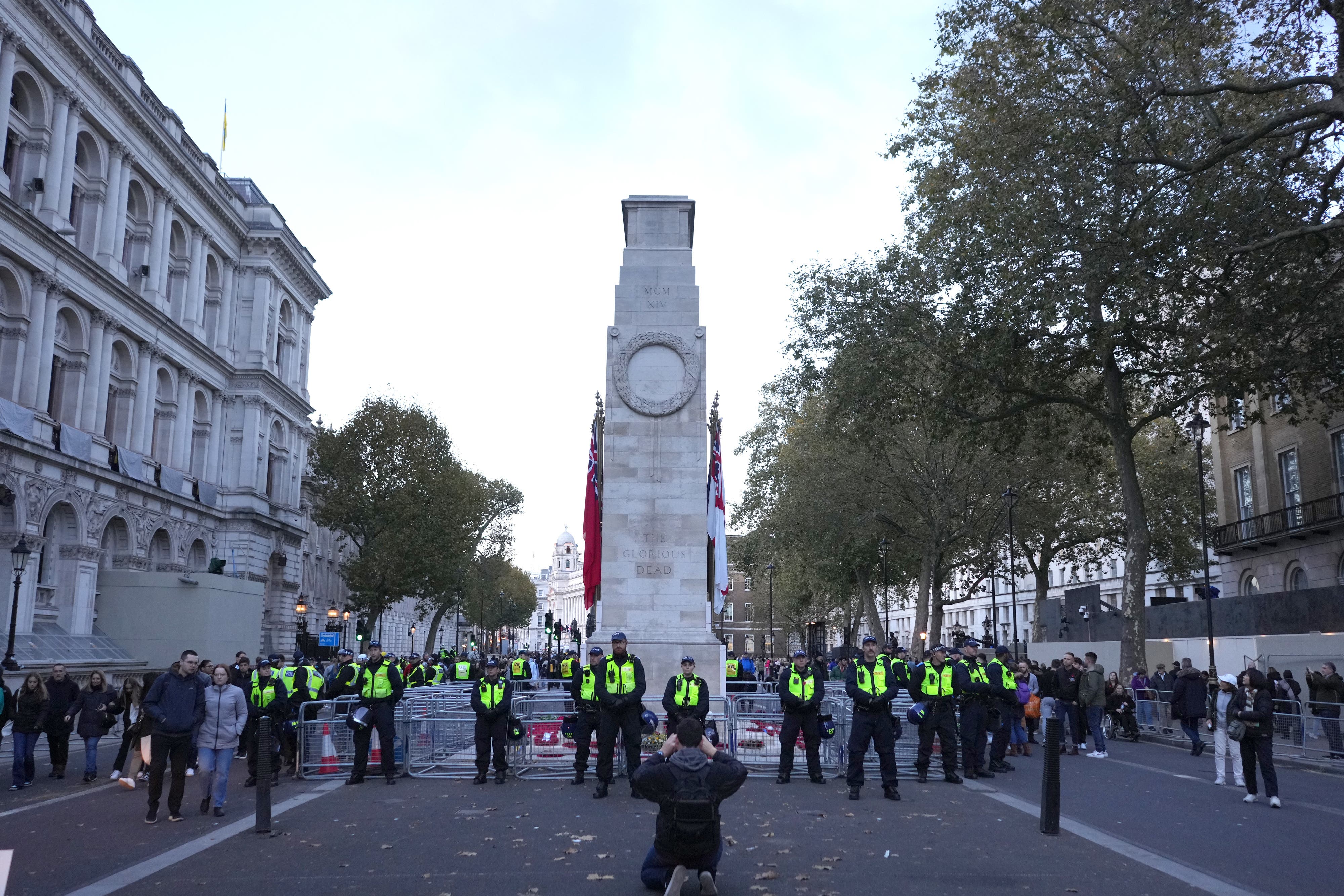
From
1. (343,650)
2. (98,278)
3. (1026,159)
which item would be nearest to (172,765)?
(343,650)

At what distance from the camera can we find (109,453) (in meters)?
39.8

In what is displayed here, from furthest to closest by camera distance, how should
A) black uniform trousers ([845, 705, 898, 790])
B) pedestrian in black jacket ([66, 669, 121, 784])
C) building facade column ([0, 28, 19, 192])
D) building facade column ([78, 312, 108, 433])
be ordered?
building facade column ([78, 312, 108, 433])
building facade column ([0, 28, 19, 192])
pedestrian in black jacket ([66, 669, 121, 784])
black uniform trousers ([845, 705, 898, 790])

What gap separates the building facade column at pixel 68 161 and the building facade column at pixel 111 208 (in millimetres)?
2479

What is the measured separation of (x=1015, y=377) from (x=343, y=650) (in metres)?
18.6

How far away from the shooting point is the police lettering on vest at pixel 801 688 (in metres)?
14.4

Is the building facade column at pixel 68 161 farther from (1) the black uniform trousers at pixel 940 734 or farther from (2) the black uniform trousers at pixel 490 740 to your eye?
(1) the black uniform trousers at pixel 940 734

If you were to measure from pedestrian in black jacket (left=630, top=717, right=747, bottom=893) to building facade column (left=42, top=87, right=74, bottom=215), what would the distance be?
34443 mm

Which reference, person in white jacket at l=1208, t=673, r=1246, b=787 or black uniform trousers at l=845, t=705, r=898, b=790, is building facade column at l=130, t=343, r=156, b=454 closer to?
black uniform trousers at l=845, t=705, r=898, b=790

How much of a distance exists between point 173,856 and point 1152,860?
850 cm

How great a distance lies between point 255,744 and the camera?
1498 cm

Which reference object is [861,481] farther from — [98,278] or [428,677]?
[98,278]

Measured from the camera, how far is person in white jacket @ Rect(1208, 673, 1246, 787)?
47.3 ft

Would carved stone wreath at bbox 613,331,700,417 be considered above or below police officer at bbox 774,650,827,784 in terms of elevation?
above

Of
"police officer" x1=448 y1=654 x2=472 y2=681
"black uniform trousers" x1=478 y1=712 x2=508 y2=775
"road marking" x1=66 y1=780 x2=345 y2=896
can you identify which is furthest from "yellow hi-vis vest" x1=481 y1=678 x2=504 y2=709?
"police officer" x1=448 y1=654 x2=472 y2=681
